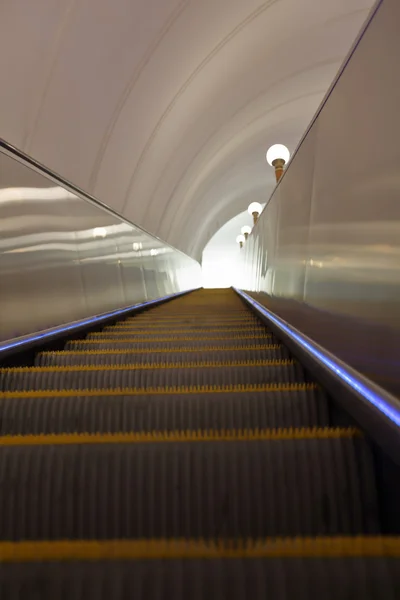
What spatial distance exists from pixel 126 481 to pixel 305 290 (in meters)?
2.23

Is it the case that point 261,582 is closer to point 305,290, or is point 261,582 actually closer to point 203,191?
point 305,290

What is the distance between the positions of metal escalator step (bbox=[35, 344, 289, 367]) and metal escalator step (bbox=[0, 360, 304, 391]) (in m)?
0.57

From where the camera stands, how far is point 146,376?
2.67m

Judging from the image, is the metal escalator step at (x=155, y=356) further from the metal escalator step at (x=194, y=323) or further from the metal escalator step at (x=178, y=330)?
the metal escalator step at (x=194, y=323)

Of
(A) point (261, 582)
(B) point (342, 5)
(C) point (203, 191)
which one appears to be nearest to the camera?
(A) point (261, 582)

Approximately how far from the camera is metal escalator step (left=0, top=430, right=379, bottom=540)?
4.49 feet

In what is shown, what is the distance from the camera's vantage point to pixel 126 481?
1435mm

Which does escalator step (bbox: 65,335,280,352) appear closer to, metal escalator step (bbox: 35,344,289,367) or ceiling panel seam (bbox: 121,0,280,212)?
metal escalator step (bbox: 35,344,289,367)

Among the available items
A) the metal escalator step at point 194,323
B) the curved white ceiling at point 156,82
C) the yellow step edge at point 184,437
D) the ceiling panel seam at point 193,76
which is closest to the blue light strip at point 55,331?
the metal escalator step at point 194,323

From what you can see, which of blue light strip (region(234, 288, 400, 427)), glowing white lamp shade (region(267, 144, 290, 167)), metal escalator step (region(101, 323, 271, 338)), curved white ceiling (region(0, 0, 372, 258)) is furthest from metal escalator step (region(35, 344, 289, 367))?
glowing white lamp shade (region(267, 144, 290, 167))

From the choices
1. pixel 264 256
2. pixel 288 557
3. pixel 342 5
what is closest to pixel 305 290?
pixel 288 557

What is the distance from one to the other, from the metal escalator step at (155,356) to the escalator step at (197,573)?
7.75 feet

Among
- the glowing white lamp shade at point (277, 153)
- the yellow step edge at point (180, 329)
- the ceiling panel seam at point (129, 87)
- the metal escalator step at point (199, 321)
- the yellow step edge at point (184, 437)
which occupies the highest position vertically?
the ceiling panel seam at point (129, 87)

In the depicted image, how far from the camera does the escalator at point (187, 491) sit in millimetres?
883
